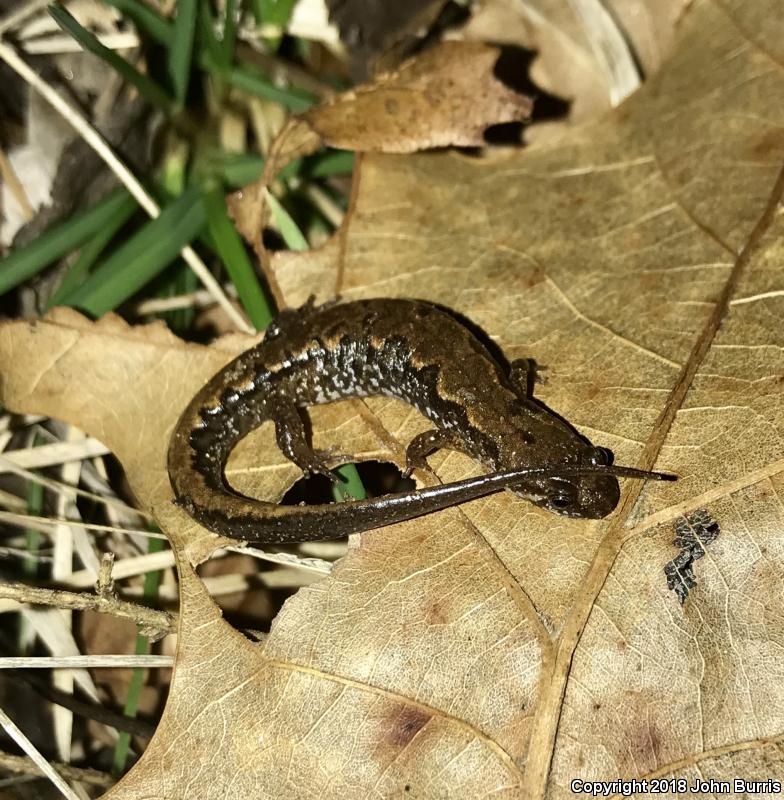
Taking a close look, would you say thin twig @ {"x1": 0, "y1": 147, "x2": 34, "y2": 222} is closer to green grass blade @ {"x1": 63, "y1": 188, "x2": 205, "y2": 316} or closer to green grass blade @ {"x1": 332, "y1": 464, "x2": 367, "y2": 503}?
green grass blade @ {"x1": 63, "y1": 188, "x2": 205, "y2": 316}

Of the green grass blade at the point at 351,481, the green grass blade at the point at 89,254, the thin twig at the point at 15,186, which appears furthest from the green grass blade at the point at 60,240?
the green grass blade at the point at 351,481

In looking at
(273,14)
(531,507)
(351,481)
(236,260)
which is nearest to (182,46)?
(273,14)

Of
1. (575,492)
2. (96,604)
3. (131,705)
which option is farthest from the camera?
(131,705)

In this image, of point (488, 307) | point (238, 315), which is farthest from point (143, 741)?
point (488, 307)

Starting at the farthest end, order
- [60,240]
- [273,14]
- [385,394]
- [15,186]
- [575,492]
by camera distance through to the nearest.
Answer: [273,14] < [15,186] < [60,240] < [385,394] < [575,492]

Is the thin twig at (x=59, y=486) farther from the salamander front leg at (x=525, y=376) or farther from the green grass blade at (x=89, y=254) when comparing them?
the salamander front leg at (x=525, y=376)

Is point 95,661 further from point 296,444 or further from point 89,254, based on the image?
point 89,254
